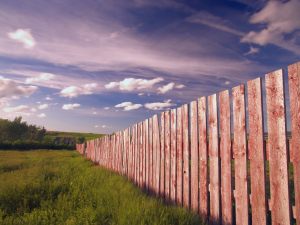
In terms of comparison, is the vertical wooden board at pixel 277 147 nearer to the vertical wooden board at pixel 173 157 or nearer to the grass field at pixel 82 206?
the grass field at pixel 82 206

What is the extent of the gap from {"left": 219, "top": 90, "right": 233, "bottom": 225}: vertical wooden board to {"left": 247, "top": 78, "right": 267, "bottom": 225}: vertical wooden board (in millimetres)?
371

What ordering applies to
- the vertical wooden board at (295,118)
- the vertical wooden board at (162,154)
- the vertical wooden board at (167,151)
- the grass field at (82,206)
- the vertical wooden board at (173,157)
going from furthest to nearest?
the vertical wooden board at (162,154) < the vertical wooden board at (167,151) < the vertical wooden board at (173,157) < the grass field at (82,206) < the vertical wooden board at (295,118)

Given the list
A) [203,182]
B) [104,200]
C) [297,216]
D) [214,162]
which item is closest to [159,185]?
[104,200]

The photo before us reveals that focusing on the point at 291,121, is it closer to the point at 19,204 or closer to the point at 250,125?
the point at 250,125

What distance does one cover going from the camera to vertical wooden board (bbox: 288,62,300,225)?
2566 millimetres

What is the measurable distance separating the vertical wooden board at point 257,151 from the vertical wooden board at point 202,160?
35.0 inches

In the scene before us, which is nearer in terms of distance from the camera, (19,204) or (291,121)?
(291,121)

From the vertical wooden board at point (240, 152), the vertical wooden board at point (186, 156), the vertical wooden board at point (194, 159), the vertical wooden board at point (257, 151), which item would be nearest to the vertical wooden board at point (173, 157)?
the vertical wooden board at point (186, 156)

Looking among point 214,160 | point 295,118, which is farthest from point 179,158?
point 295,118

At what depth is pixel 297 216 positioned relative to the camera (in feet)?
8.55

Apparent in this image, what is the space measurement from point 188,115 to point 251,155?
1.41m

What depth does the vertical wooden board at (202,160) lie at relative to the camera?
3928 mm

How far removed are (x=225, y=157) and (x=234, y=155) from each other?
17cm

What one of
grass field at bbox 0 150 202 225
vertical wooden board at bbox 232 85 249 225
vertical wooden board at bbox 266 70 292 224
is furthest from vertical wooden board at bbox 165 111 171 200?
vertical wooden board at bbox 266 70 292 224
